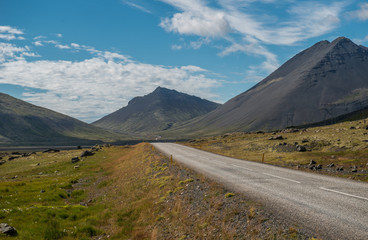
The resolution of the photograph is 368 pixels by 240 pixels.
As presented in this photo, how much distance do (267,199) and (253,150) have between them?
44.5 metres

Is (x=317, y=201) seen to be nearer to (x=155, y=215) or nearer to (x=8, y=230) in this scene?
(x=155, y=215)

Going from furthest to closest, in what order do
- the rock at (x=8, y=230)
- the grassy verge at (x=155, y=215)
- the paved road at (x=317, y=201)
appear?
the rock at (x=8, y=230) → the grassy verge at (x=155, y=215) → the paved road at (x=317, y=201)

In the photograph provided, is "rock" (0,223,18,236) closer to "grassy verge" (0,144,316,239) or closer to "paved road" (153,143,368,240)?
"grassy verge" (0,144,316,239)

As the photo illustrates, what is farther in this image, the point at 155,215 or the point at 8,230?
the point at 155,215

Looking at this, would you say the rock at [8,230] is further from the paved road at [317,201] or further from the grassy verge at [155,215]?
the paved road at [317,201]

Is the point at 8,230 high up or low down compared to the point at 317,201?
down

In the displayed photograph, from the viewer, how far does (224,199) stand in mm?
13656

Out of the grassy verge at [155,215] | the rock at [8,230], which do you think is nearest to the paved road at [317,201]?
the grassy verge at [155,215]

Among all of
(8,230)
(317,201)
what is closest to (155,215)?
(8,230)

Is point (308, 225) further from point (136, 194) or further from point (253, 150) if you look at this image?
point (253, 150)

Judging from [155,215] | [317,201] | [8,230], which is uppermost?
[317,201]

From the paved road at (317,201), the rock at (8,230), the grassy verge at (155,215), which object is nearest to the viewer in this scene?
the paved road at (317,201)

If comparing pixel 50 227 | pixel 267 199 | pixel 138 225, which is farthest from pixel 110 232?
pixel 267 199

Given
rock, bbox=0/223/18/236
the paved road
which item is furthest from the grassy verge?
the paved road
